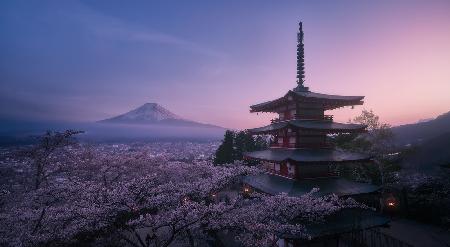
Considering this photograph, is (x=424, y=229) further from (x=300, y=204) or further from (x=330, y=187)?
(x=300, y=204)

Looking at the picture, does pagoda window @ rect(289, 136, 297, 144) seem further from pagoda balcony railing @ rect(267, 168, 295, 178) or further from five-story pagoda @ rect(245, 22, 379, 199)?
pagoda balcony railing @ rect(267, 168, 295, 178)

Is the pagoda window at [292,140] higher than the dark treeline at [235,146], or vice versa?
the pagoda window at [292,140]

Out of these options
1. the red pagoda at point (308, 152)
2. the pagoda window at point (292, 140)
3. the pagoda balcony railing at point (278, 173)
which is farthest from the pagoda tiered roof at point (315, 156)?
Result: the pagoda balcony railing at point (278, 173)

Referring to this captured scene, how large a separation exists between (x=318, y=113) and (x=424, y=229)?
41.9ft

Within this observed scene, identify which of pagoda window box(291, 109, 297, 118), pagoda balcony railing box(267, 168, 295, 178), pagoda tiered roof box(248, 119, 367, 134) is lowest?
pagoda balcony railing box(267, 168, 295, 178)

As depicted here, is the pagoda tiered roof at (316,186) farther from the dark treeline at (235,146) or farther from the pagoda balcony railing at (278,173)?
the dark treeline at (235,146)

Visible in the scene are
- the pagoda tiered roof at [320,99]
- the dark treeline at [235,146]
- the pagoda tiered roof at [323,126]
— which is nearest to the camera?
the pagoda tiered roof at [323,126]

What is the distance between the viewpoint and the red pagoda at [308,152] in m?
16.2

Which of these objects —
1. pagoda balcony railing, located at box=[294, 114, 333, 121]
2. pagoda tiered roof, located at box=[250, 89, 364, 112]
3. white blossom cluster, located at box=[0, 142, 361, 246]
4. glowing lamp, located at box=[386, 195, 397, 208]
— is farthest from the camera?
glowing lamp, located at box=[386, 195, 397, 208]

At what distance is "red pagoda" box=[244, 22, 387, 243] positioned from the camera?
16250mm

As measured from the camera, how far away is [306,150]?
58.1ft

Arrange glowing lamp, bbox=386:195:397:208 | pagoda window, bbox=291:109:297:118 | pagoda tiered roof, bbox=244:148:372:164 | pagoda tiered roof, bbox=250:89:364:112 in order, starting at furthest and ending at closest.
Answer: glowing lamp, bbox=386:195:397:208 → pagoda window, bbox=291:109:297:118 → pagoda tiered roof, bbox=250:89:364:112 → pagoda tiered roof, bbox=244:148:372:164

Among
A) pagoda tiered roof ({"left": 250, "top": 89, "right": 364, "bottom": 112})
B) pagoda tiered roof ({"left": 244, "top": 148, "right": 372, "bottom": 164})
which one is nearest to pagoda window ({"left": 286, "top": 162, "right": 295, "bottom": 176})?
pagoda tiered roof ({"left": 244, "top": 148, "right": 372, "bottom": 164})

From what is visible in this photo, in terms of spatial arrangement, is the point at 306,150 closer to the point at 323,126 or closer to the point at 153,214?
the point at 323,126
